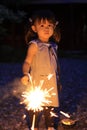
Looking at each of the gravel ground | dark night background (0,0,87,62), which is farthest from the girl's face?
dark night background (0,0,87,62)

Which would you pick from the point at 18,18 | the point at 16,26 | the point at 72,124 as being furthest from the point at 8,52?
the point at 72,124

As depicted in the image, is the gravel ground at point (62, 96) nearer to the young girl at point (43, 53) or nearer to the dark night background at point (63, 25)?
the young girl at point (43, 53)

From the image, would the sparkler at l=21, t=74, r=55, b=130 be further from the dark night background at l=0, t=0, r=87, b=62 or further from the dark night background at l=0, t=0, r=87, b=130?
the dark night background at l=0, t=0, r=87, b=62

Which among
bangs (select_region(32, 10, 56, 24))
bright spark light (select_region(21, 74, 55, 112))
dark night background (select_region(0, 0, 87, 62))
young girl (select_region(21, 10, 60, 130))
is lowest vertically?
dark night background (select_region(0, 0, 87, 62))

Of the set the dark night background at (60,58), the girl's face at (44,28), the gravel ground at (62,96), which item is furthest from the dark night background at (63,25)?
the girl's face at (44,28)

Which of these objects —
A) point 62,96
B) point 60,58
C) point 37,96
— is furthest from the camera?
point 60,58

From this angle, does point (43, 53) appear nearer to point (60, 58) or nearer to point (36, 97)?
point (36, 97)

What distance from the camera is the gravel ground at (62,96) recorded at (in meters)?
6.54

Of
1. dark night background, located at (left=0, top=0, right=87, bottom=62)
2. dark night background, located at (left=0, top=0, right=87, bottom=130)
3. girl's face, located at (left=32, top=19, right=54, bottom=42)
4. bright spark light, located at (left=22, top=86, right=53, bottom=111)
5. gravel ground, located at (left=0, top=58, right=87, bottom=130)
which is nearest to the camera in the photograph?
bright spark light, located at (left=22, top=86, right=53, bottom=111)

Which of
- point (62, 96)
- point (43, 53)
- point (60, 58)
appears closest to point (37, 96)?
point (43, 53)

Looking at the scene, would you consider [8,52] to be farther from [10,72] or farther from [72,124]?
[72,124]

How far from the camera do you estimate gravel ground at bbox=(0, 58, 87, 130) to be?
654cm

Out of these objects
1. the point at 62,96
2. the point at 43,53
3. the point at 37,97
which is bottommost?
the point at 62,96

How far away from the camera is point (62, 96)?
8.90 m
